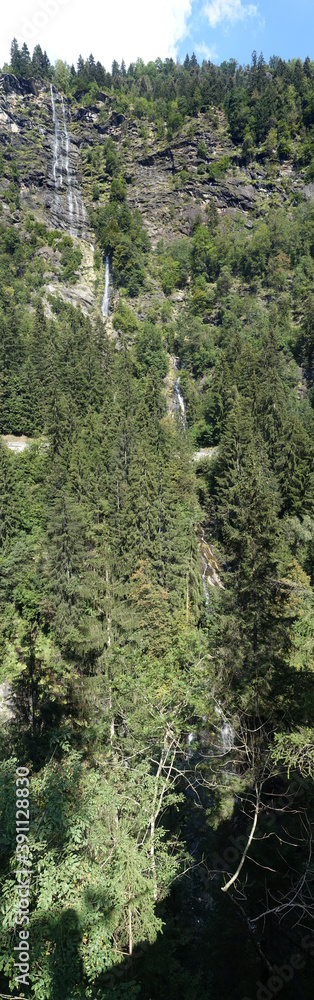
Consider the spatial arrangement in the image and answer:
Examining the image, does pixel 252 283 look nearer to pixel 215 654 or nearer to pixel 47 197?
pixel 47 197

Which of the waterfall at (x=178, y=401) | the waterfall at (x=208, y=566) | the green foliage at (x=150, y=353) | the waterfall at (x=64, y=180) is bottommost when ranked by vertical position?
the waterfall at (x=208, y=566)

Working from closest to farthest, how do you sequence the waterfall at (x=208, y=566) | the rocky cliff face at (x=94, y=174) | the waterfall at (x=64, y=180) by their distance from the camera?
the waterfall at (x=208, y=566) → the rocky cliff face at (x=94, y=174) → the waterfall at (x=64, y=180)

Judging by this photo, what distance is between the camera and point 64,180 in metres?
98.1

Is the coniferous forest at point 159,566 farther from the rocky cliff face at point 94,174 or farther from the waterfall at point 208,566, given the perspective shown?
the rocky cliff face at point 94,174

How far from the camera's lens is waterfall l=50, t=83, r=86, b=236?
305ft

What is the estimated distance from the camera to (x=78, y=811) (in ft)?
23.6

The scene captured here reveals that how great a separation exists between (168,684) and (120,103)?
478 feet

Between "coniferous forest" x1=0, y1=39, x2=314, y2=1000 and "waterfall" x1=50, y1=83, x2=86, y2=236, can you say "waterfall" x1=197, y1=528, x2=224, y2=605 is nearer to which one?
"coniferous forest" x1=0, y1=39, x2=314, y2=1000

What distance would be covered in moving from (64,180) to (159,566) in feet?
351

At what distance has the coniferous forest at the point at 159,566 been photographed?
27.9 feet

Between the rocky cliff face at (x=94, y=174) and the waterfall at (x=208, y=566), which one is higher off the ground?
the rocky cliff face at (x=94, y=174)

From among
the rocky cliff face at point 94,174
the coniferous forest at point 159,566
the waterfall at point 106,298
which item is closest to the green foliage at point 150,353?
the coniferous forest at point 159,566

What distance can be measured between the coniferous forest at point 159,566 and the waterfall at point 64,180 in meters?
0.58

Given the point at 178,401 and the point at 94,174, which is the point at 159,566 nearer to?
the point at 178,401
